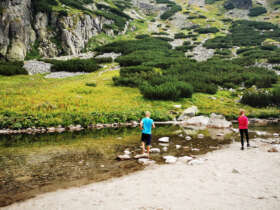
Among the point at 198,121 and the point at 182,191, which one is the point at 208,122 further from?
the point at 182,191

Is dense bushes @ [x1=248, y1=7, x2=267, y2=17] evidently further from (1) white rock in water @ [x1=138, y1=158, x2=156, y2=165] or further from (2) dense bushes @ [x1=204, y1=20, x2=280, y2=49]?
(1) white rock in water @ [x1=138, y1=158, x2=156, y2=165]

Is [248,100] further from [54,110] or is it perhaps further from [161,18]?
[161,18]

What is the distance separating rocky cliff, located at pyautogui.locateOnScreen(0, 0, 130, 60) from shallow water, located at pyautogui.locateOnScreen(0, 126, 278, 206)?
34.5 metres

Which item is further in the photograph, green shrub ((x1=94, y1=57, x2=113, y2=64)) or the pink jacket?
green shrub ((x1=94, y1=57, x2=113, y2=64))

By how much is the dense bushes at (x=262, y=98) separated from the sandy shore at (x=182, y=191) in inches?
727

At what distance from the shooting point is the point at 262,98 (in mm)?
24438

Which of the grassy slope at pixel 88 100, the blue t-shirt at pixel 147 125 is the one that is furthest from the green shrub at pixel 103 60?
the blue t-shirt at pixel 147 125

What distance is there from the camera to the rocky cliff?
39.5 m

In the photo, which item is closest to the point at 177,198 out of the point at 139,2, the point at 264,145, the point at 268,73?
the point at 264,145

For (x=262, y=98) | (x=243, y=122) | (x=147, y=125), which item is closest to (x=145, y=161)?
(x=147, y=125)

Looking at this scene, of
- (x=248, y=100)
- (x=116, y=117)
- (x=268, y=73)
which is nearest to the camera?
(x=116, y=117)

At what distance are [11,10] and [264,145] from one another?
47.8 meters

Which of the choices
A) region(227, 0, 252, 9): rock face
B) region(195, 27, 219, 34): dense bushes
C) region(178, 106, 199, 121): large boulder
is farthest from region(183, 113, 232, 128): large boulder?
region(227, 0, 252, 9): rock face

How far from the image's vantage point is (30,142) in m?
11.8
